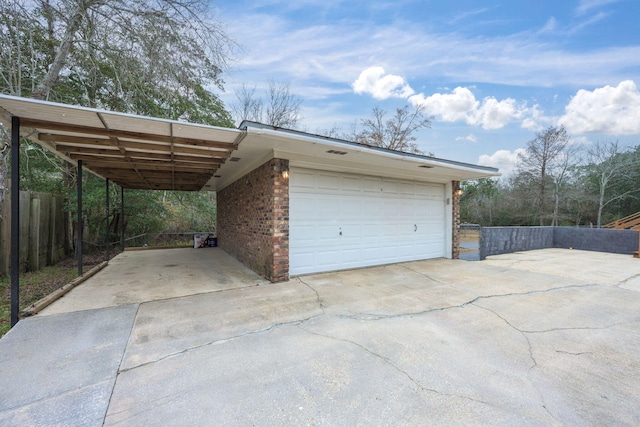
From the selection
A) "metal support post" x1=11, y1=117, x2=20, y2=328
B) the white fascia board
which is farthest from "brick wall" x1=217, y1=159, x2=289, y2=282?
"metal support post" x1=11, y1=117, x2=20, y2=328

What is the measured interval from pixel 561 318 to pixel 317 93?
11.3 metres

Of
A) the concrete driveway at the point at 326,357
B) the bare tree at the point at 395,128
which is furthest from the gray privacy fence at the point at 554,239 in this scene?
the bare tree at the point at 395,128

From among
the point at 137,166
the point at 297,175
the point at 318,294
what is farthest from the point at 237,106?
the point at 318,294

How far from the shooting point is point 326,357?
2373 mm

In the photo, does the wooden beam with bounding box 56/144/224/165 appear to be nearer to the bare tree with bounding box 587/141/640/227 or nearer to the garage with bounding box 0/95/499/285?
the garage with bounding box 0/95/499/285

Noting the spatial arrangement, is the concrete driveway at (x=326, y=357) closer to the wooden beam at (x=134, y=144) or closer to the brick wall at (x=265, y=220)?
the brick wall at (x=265, y=220)

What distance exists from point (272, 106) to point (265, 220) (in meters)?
12.7

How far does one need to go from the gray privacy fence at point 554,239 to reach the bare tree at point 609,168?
12.6m

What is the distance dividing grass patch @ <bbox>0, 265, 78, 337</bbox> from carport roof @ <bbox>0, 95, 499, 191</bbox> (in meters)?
2.45

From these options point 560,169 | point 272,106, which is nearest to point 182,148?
point 272,106

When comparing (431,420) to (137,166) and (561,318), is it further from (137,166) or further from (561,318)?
(137,166)

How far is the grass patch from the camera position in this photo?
3834 millimetres

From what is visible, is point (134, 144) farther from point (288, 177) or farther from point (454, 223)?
point (454, 223)

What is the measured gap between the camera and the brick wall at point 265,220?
4.78m
